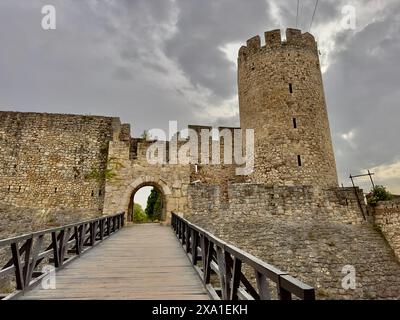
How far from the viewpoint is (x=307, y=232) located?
Answer: 8.88 metres

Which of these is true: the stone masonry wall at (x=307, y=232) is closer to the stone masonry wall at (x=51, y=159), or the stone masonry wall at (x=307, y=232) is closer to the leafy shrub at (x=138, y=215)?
the stone masonry wall at (x=51, y=159)

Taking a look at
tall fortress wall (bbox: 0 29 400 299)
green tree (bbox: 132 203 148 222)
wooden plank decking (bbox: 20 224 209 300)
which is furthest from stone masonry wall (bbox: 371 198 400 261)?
green tree (bbox: 132 203 148 222)

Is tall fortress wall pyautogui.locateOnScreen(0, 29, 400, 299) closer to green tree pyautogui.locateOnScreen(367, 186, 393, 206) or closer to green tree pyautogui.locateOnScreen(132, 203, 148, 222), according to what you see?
green tree pyautogui.locateOnScreen(367, 186, 393, 206)

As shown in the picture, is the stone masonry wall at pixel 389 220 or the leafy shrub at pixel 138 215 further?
the leafy shrub at pixel 138 215

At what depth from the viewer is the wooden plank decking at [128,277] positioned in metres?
2.88

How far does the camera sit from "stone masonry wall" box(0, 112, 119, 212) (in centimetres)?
1121

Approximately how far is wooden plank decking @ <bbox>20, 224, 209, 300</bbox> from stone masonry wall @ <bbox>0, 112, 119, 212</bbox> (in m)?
6.89

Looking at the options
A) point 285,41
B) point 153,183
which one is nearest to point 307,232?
point 153,183

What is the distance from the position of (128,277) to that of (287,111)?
1011cm

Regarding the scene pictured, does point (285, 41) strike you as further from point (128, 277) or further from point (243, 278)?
point (243, 278)

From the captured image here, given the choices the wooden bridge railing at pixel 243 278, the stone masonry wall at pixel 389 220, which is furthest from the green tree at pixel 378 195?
the wooden bridge railing at pixel 243 278

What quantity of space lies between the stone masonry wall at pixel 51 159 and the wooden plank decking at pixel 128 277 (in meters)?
6.89
